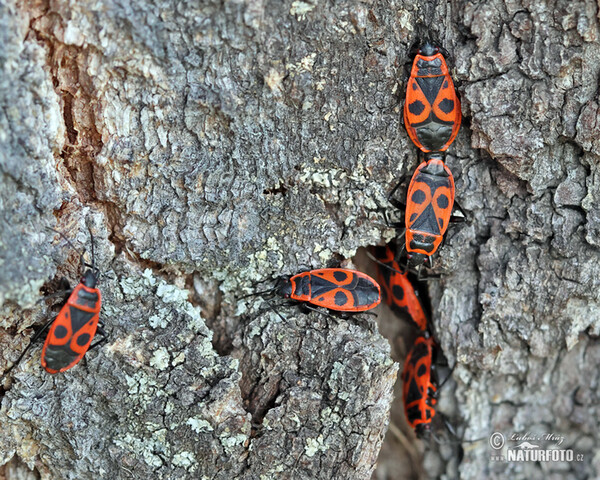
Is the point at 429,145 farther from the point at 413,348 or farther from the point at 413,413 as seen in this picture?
the point at 413,413

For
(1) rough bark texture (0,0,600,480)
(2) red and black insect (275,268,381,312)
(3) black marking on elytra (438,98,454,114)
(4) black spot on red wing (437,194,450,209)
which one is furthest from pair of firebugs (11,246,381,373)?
(3) black marking on elytra (438,98,454,114)

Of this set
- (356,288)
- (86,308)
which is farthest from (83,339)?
(356,288)

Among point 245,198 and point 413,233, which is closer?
point 245,198

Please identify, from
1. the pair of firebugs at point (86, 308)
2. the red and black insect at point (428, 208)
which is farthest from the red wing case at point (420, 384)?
the pair of firebugs at point (86, 308)

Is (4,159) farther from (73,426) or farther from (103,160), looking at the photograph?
(73,426)

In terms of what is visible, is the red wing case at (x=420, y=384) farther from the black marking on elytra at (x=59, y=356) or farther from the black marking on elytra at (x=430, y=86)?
the black marking on elytra at (x=59, y=356)

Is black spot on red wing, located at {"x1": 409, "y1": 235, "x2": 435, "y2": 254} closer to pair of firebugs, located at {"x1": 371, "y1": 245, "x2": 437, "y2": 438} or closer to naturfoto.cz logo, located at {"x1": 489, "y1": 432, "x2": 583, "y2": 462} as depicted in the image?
pair of firebugs, located at {"x1": 371, "y1": 245, "x2": 437, "y2": 438}
